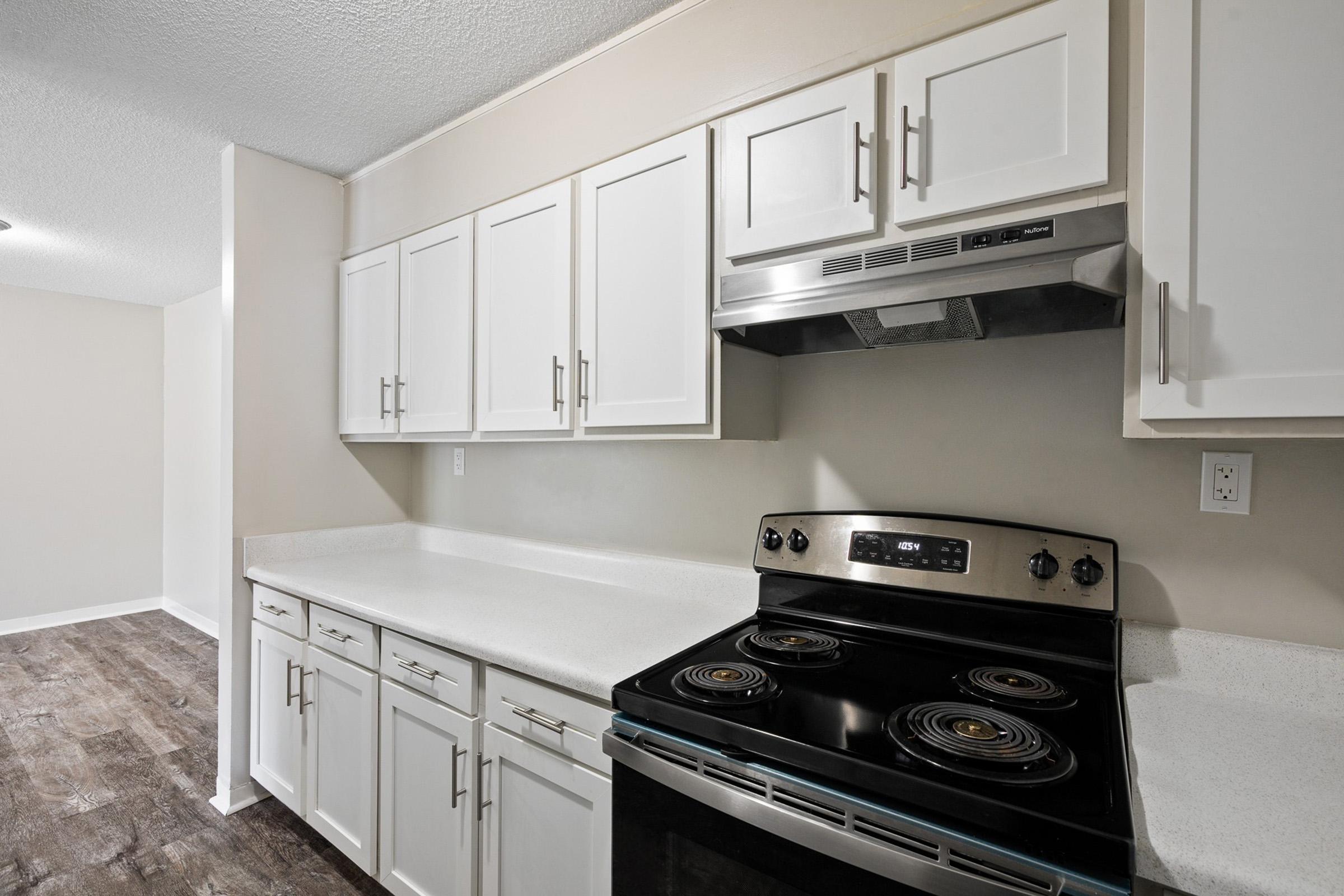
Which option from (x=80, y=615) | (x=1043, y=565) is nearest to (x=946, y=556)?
(x=1043, y=565)

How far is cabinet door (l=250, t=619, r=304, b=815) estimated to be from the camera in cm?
221

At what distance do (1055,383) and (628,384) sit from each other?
1010 mm

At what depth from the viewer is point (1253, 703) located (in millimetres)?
1219

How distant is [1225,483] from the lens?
1.27 m

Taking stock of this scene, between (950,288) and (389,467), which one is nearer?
(950,288)

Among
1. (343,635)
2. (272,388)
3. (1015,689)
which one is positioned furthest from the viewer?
(272,388)

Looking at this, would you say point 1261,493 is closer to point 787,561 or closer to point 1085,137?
point 1085,137

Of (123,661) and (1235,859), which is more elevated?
(1235,859)

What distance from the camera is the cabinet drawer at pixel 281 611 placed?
2.20 m

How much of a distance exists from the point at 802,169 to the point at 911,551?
899mm

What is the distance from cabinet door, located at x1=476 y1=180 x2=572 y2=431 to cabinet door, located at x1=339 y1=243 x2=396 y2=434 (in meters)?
0.56

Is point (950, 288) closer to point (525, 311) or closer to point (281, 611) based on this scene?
point (525, 311)

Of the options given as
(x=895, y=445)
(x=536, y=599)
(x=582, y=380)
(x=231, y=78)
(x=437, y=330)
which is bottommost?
(x=536, y=599)

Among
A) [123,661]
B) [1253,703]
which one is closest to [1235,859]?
[1253,703]
